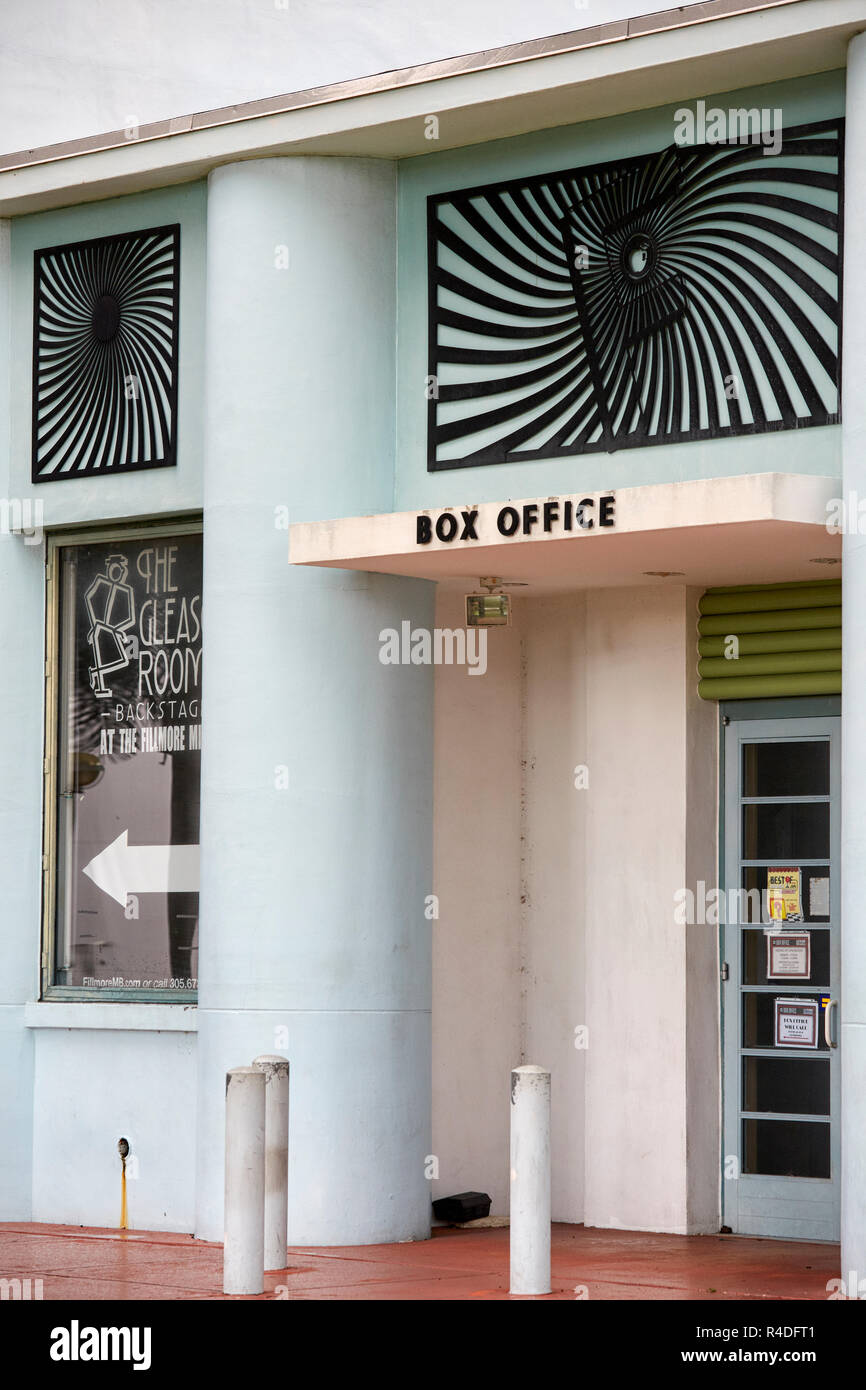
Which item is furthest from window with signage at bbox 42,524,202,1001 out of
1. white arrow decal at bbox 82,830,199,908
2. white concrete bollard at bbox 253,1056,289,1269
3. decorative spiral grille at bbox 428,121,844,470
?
white concrete bollard at bbox 253,1056,289,1269

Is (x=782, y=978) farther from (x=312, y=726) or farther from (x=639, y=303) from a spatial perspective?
(x=639, y=303)

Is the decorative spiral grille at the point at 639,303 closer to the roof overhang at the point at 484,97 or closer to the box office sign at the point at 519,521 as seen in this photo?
the roof overhang at the point at 484,97

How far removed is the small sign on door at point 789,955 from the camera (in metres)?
11.3

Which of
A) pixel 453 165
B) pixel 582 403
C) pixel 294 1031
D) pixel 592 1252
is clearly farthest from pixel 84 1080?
pixel 453 165

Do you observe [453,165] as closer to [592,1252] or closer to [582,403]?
[582,403]

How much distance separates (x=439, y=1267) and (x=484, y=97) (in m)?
5.82

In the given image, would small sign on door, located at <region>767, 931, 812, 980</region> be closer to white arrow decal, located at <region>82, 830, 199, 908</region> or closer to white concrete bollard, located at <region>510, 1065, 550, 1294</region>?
white concrete bollard, located at <region>510, 1065, 550, 1294</region>

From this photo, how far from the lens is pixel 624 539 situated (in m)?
9.95

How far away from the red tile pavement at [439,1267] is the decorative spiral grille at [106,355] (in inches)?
173

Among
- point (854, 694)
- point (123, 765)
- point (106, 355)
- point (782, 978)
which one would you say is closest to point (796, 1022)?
point (782, 978)

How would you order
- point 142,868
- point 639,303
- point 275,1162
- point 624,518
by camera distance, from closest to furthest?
point 275,1162 → point 624,518 → point 639,303 → point 142,868

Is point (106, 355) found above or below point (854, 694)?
above

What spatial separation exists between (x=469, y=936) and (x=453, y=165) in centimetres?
438

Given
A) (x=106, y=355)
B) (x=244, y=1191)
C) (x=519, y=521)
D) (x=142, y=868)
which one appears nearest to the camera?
(x=244, y=1191)
